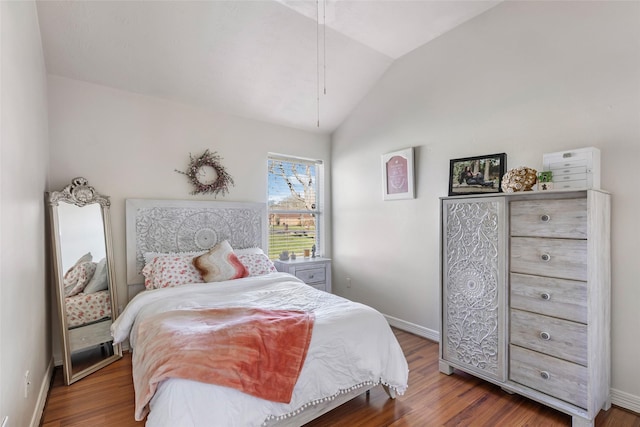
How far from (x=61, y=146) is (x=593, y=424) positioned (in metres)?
4.50

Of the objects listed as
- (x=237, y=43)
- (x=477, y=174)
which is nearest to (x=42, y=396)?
(x=237, y=43)

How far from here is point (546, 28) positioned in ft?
8.08

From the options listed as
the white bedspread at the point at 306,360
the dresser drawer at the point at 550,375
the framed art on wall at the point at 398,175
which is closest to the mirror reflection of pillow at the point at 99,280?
the white bedspread at the point at 306,360

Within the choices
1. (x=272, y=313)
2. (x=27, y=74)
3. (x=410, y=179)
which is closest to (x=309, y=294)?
(x=272, y=313)

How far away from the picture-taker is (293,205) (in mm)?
4418

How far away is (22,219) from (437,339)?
347 cm

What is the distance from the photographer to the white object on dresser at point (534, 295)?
6.32ft

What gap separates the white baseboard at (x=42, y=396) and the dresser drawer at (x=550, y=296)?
3.21m

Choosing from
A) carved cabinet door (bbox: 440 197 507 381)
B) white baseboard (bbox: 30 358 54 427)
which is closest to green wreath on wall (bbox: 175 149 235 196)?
white baseboard (bbox: 30 358 54 427)

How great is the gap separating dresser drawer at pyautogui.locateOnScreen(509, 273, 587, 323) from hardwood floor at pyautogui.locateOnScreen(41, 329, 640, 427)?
69cm

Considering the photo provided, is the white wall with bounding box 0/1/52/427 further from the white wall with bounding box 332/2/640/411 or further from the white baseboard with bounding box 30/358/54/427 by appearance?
the white wall with bounding box 332/2/640/411

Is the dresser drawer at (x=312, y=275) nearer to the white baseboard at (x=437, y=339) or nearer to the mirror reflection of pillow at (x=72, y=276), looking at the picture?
the white baseboard at (x=437, y=339)

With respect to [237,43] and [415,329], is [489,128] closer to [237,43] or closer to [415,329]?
[415,329]

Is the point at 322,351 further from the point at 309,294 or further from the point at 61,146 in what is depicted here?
the point at 61,146
